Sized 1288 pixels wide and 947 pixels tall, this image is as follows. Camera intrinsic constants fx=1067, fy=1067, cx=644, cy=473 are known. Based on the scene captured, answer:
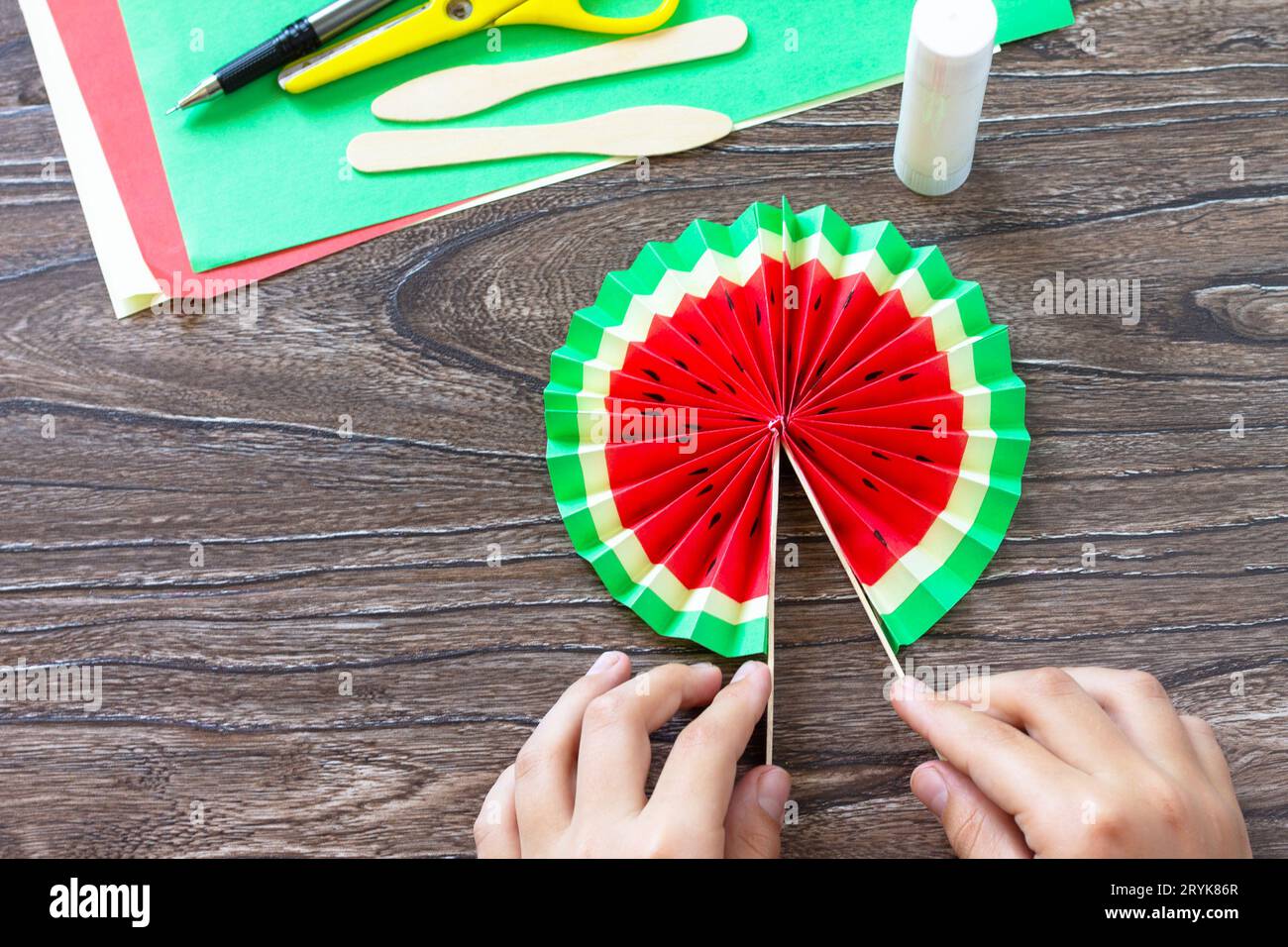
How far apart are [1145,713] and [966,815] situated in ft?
0.43

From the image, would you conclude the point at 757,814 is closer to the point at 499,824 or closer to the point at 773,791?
the point at 773,791

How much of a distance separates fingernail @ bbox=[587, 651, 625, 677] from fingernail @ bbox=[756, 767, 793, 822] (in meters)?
0.13

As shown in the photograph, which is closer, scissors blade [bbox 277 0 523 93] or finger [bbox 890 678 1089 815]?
finger [bbox 890 678 1089 815]

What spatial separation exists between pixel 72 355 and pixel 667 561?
49cm

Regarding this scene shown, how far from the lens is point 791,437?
0.75 metres

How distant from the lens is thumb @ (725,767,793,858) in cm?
66

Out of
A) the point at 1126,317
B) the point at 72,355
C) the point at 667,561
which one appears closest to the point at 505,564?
the point at 667,561

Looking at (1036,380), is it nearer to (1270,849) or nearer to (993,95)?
(993,95)

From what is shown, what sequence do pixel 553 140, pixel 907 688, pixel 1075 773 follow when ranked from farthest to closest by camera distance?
pixel 553 140, pixel 907 688, pixel 1075 773

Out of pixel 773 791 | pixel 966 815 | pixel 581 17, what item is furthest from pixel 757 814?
pixel 581 17

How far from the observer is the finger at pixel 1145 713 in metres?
0.65

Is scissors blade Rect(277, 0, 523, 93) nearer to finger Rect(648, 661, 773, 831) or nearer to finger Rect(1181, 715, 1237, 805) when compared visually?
finger Rect(648, 661, 773, 831)

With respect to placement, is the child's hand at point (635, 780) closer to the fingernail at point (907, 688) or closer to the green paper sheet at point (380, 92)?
the fingernail at point (907, 688)

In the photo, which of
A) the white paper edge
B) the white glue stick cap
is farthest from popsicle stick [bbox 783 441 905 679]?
the white paper edge
